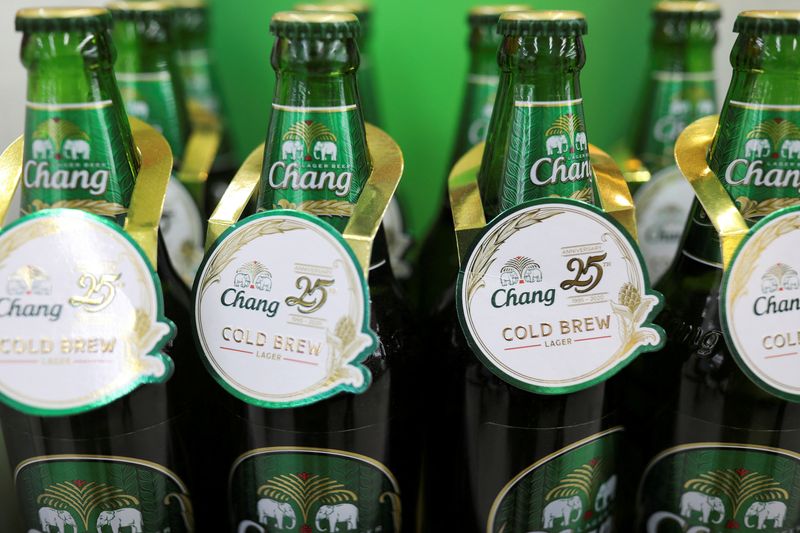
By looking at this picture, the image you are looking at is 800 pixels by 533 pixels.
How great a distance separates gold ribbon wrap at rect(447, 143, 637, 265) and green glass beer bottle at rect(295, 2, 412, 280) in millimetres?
269

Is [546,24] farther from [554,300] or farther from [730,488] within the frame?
[730,488]

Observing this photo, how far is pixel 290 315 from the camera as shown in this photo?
2.23 feet

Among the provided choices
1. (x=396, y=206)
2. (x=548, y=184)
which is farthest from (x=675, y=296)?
(x=396, y=206)

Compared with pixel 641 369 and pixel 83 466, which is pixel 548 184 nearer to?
pixel 641 369

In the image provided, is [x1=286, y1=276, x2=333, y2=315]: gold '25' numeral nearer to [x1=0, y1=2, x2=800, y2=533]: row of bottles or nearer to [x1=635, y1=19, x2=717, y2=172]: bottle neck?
[x1=0, y1=2, x2=800, y2=533]: row of bottles

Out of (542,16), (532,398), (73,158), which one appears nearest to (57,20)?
(73,158)

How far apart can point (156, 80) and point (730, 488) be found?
36.8 inches

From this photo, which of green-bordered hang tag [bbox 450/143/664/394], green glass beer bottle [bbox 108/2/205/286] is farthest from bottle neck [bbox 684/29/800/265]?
green glass beer bottle [bbox 108/2/205/286]

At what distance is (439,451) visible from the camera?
0.85 metres

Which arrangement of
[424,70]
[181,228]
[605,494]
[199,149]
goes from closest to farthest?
[605,494], [181,228], [199,149], [424,70]

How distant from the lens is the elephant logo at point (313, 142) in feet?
2.33

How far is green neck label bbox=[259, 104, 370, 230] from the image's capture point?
0.71m

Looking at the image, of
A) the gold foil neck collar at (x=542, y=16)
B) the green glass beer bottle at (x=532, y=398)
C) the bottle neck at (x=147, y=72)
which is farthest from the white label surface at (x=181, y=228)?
the gold foil neck collar at (x=542, y=16)

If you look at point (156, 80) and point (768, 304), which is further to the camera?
point (156, 80)
